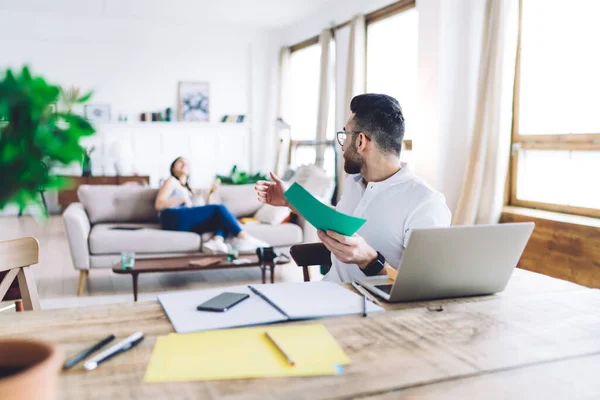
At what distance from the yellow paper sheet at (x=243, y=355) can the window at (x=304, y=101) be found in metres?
6.63

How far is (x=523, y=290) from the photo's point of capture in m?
1.46

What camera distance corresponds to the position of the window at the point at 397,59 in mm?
5832

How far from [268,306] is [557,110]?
3.69 m

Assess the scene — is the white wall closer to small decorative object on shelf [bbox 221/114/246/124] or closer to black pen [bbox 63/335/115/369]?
small decorative object on shelf [bbox 221/114/246/124]

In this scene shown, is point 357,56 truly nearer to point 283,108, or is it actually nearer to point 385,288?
Result: point 283,108

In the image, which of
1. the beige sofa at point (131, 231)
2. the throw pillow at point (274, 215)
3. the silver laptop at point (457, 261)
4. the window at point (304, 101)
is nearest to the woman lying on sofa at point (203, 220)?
the beige sofa at point (131, 231)

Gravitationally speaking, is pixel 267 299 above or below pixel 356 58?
below

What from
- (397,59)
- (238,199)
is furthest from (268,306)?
(397,59)

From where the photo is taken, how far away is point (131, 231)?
4.48 meters

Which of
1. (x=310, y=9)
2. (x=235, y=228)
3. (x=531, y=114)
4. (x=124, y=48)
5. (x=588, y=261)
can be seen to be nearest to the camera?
(x=588, y=261)

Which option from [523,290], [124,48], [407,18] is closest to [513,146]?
[407,18]

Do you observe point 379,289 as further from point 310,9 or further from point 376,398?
point 310,9

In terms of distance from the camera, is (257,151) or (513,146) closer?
→ (513,146)

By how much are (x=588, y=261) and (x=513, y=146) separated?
1.29 meters
